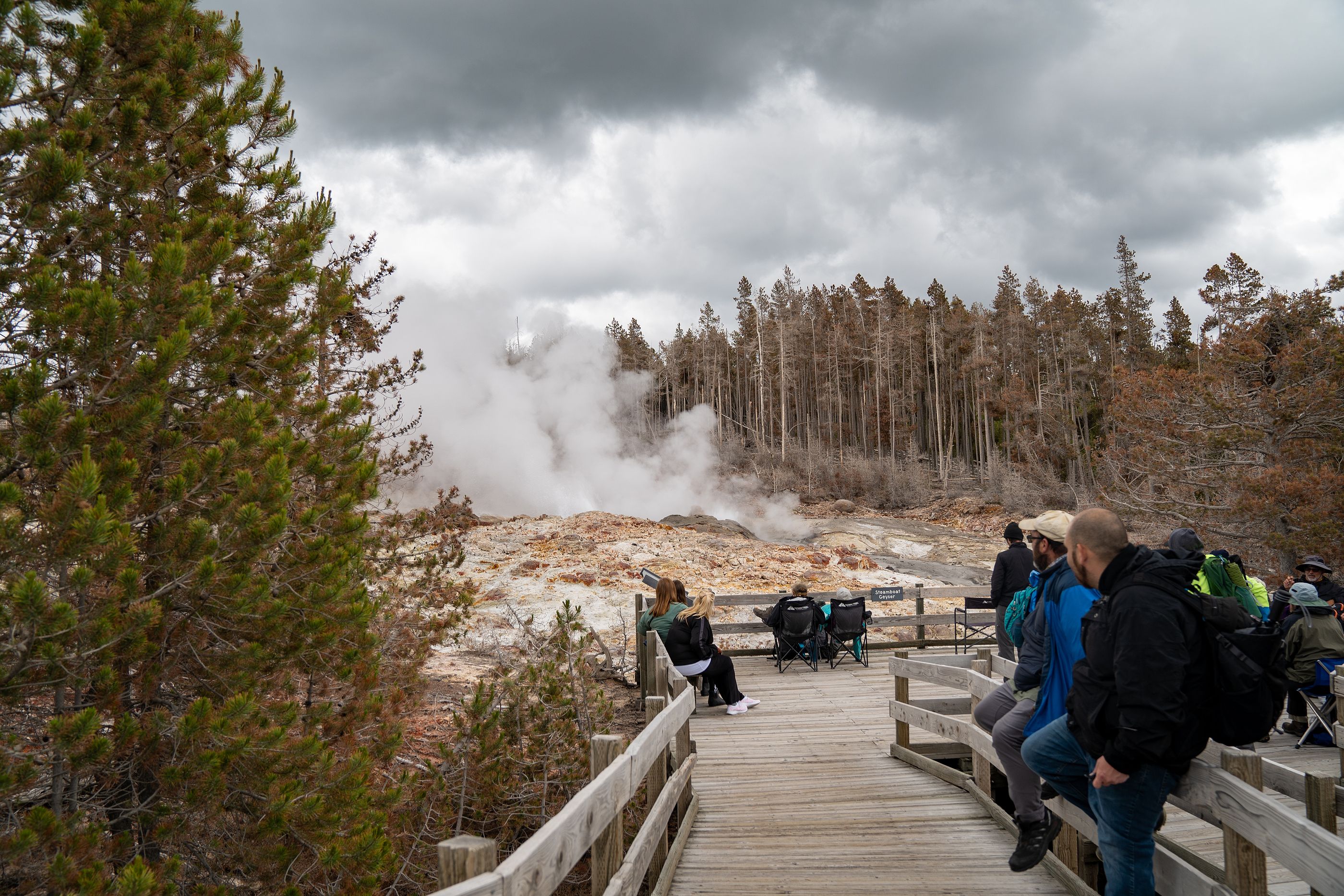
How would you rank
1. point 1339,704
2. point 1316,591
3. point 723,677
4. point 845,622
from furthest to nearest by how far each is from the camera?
1. point 845,622
2. point 723,677
3. point 1316,591
4. point 1339,704

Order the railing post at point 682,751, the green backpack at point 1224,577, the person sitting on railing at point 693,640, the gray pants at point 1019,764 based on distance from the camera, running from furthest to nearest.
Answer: the person sitting on railing at point 693,640, the green backpack at point 1224,577, the railing post at point 682,751, the gray pants at point 1019,764

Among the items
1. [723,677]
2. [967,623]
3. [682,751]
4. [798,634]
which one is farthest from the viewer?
[967,623]

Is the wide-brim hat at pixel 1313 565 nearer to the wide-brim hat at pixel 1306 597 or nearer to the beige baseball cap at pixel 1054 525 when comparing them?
the wide-brim hat at pixel 1306 597

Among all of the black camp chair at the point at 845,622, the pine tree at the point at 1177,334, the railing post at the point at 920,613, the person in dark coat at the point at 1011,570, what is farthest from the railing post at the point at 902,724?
the pine tree at the point at 1177,334

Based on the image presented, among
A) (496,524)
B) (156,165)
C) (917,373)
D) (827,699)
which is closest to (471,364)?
(496,524)

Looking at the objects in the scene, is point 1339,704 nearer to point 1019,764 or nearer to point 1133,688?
point 1019,764

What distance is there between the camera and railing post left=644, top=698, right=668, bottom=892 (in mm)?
4207

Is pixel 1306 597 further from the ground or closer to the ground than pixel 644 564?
further from the ground

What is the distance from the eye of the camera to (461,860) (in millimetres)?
1919

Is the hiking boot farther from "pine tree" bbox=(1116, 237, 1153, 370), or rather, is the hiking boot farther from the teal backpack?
"pine tree" bbox=(1116, 237, 1153, 370)

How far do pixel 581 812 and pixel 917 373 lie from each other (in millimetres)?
56564

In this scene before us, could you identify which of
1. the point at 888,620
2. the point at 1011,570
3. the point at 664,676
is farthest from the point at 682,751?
the point at 888,620

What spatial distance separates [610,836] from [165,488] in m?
2.42

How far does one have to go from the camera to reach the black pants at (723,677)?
829 centimetres
